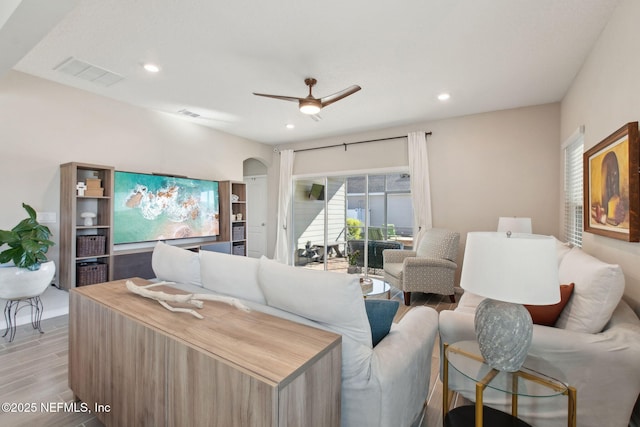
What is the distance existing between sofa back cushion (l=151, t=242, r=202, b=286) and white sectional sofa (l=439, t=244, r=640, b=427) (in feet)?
6.52

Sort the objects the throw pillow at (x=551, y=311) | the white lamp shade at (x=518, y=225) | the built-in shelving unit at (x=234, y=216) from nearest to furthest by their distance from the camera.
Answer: the throw pillow at (x=551, y=311), the white lamp shade at (x=518, y=225), the built-in shelving unit at (x=234, y=216)

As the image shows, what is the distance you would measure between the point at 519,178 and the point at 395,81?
2267 mm

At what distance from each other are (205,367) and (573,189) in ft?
13.4

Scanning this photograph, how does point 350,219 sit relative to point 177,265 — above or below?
above

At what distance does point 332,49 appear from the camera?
2555 mm

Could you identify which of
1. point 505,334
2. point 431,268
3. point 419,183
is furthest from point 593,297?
point 419,183

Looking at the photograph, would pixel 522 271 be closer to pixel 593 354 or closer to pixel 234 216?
pixel 593 354

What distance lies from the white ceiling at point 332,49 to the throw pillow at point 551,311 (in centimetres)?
192

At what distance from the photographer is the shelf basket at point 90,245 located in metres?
3.28

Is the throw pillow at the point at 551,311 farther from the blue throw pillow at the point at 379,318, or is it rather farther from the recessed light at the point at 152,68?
the recessed light at the point at 152,68

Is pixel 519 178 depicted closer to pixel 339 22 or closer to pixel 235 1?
pixel 339 22

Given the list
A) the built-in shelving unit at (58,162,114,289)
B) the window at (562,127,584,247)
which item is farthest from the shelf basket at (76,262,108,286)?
the window at (562,127,584,247)

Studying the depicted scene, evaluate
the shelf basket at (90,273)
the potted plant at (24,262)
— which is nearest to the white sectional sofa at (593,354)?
the potted plant at (24,262)

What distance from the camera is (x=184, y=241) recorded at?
15.2 ft
